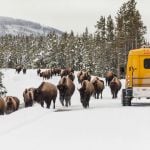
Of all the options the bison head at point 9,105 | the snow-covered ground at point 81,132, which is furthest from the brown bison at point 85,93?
the snow-covered ground at point 81,132

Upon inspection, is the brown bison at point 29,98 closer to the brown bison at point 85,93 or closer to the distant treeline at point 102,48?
the brown bison at point 85,93

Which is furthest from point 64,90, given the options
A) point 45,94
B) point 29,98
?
point 29,98

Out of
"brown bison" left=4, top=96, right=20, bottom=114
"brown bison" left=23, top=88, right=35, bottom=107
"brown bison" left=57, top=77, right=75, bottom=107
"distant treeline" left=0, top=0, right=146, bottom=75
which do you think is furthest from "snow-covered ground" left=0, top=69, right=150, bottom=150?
"distant treeline" left=0, top=0, right=146, bottom=75

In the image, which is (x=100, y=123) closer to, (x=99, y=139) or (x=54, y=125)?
(x=54, y=125)

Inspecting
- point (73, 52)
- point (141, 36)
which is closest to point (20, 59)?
point (73, 52)

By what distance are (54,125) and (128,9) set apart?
7906cm

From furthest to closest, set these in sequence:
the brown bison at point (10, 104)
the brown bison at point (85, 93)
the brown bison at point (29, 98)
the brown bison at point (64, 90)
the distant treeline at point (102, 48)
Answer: the distant treeline at point (102, 48) < the brown bison at point (29, 98) < the brown bison at point (10, 104) < the brown bison at point (64, 90) < the brown bison at point (85, 93)

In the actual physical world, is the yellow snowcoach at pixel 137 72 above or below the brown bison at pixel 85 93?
above

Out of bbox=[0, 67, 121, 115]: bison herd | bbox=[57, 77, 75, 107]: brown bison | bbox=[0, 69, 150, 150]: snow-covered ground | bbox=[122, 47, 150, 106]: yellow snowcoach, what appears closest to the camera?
bbox=[0, 69, 150, 150]: snow-covered ground

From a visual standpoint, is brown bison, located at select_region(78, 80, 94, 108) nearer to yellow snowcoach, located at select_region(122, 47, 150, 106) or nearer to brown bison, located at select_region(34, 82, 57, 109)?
brown bison, located at select_region(34, 82, 57, 109)

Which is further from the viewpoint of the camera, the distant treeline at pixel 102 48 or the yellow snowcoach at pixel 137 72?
the distant treeline at pixel 102 48

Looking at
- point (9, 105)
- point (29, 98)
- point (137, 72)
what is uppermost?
point (137, 72)

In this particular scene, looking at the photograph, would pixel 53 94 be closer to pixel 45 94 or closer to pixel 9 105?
pixel 45 94

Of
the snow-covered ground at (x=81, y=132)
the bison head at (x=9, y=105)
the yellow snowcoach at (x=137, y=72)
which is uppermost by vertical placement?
the yellow snowcoach at (x=137, y=72)
